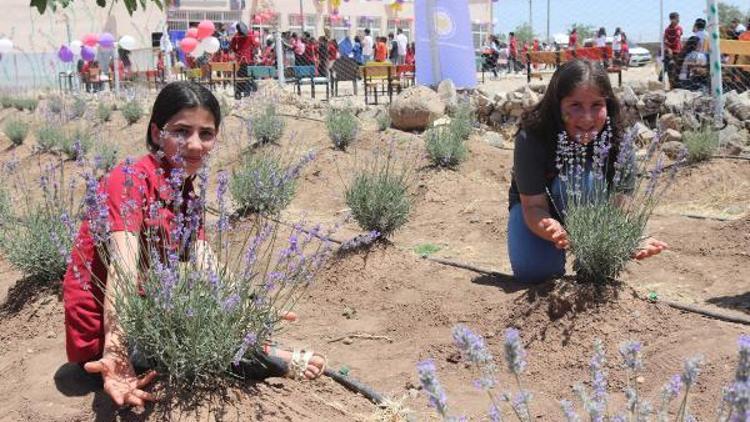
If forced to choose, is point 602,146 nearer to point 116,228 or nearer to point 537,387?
point 537,387

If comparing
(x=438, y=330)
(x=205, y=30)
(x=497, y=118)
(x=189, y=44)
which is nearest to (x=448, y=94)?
(x=497, y=118)

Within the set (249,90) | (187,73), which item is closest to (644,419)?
(249,90)

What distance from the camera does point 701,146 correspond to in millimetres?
7098

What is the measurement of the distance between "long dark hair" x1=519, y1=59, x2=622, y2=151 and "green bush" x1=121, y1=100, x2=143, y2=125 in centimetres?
934

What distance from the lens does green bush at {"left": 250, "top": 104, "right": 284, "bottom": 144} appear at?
8586 mm

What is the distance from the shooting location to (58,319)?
11.4ft

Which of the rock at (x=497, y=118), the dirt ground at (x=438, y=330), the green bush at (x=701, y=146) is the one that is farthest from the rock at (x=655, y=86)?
the dirt ground at (x=438, y=330)

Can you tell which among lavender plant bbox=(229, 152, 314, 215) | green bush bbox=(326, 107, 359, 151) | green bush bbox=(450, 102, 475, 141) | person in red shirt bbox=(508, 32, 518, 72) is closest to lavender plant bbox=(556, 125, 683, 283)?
lavender plant bbox=(229, 152, 314, 215)

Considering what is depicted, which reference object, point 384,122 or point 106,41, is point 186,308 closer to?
point 384,122

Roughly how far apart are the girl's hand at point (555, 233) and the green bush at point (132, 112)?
9684mm

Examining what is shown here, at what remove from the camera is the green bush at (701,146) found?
23.3 ft

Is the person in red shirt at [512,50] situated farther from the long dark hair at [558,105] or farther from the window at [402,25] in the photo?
the long dark hair at [558,105]

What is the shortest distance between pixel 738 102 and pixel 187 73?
1261 cm

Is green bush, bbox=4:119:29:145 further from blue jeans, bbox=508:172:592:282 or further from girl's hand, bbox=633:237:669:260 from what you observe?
girl's hand, bbox=633:237:669:260
